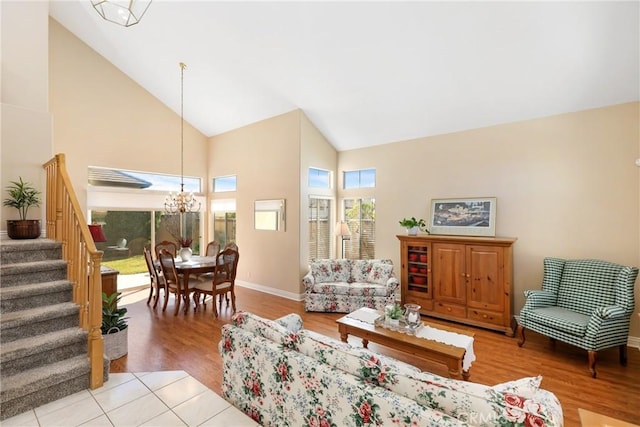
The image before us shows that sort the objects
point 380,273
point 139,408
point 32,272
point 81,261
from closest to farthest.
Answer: point 139,408 < point 81,261 < point 32,272 < point 380,273

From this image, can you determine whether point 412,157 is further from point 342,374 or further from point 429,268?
point 342,374

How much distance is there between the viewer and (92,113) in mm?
5484

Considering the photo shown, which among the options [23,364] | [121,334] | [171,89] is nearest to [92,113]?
[171,89]

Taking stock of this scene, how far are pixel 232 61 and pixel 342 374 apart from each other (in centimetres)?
482

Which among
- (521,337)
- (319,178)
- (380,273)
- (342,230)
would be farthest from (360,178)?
(521,337)

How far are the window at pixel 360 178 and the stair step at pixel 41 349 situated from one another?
193 inches

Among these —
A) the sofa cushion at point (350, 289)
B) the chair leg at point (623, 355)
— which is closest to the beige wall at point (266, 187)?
the sofa cushion at point (350, 289)

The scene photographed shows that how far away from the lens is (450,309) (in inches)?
177

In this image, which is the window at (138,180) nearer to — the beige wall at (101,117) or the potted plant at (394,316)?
the beige wall at (101,117)

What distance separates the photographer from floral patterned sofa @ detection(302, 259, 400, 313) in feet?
15.5

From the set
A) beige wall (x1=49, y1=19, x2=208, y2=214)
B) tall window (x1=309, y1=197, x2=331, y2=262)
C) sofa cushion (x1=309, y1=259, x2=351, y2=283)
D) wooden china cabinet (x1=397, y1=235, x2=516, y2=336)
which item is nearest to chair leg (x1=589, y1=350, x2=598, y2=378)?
wooden china cabinet (x1=397, y1=235, x2=516, y2=336)

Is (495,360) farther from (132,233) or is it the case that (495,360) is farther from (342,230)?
(132,233)

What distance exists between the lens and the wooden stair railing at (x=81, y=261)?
2.61 metres

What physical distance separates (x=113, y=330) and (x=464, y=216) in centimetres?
507
